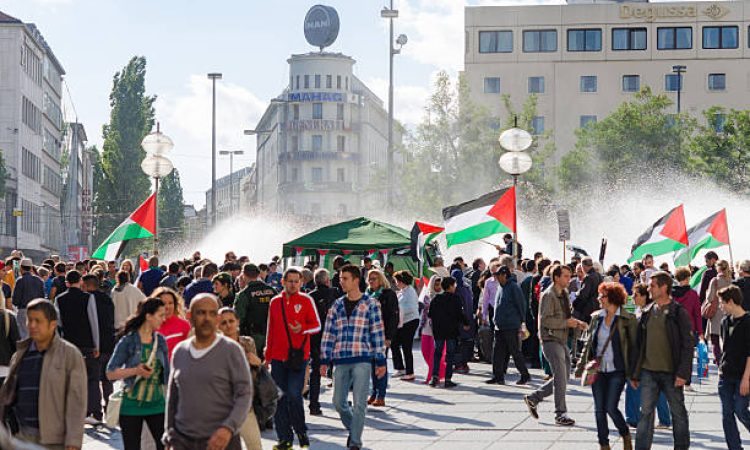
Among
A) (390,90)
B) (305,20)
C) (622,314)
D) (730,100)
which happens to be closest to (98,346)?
(622,314)

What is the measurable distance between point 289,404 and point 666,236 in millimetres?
17459

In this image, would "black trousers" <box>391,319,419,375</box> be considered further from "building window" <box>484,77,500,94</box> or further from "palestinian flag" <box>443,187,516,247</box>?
"building window" <box>484,77,500,94</box>

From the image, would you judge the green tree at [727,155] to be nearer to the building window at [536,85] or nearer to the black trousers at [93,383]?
the building window at [536,85]

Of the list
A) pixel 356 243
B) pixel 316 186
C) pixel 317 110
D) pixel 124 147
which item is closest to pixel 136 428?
pixel 356 243

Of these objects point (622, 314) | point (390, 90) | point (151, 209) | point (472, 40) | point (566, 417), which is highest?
point (472, 40)

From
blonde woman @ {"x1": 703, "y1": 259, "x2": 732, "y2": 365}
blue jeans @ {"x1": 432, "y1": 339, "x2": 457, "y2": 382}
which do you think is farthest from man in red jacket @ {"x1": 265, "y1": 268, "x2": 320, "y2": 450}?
blonde woman @ {"x1": 703, "y1": 259, "x2": 732, "y2": 365}

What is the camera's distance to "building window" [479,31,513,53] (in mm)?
94938

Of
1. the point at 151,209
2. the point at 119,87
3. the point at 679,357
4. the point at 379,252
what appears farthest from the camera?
the point at 119,87

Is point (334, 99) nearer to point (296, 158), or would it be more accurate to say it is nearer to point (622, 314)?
point (296, 158)

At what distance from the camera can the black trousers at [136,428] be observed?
10203 millimetres

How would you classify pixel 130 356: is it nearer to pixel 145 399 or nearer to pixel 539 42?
pixel 145 399

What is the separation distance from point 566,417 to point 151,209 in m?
13.0

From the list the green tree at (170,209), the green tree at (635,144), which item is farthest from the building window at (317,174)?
the green tree at (635,144)

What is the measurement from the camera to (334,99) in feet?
489
